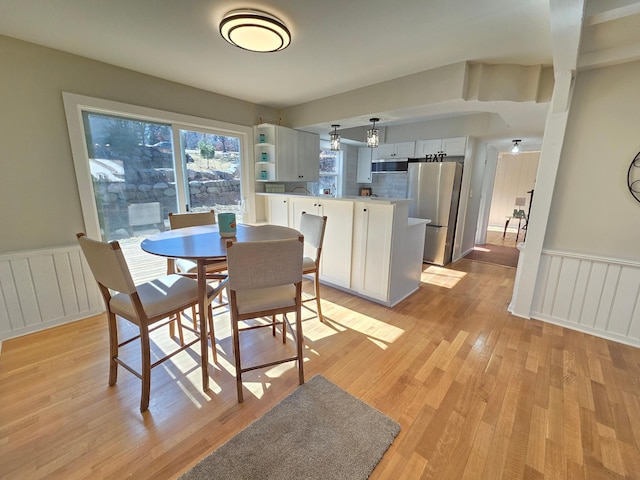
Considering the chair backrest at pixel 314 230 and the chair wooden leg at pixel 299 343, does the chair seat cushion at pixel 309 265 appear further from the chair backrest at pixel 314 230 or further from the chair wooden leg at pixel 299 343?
the chair wooden leg at pixel 299 343

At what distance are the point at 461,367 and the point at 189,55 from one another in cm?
330

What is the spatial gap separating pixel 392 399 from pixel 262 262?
1.16m

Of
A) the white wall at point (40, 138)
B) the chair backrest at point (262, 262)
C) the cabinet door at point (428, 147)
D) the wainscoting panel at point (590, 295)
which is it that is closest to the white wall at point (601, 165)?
the wainscoting panel at point (590, 295)

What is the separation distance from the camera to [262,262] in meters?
1.50

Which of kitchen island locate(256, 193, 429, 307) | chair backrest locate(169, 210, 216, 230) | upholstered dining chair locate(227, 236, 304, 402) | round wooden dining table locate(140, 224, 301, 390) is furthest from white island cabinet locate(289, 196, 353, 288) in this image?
upholstered dining chair locate(227, 236, 304, 402)

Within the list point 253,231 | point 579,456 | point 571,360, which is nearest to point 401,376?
point 579,456

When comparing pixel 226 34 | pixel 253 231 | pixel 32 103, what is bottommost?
pixel 253 231

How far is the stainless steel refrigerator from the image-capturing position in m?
4.06

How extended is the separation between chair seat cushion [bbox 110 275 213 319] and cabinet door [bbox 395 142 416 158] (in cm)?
405

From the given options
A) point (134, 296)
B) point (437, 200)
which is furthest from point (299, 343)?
point (437, 200)

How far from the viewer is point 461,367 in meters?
1.94

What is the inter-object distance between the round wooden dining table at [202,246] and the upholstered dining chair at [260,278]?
0.18 meters

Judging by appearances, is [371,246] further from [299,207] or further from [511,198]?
[511,198]

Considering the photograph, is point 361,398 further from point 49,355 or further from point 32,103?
point 32,103
